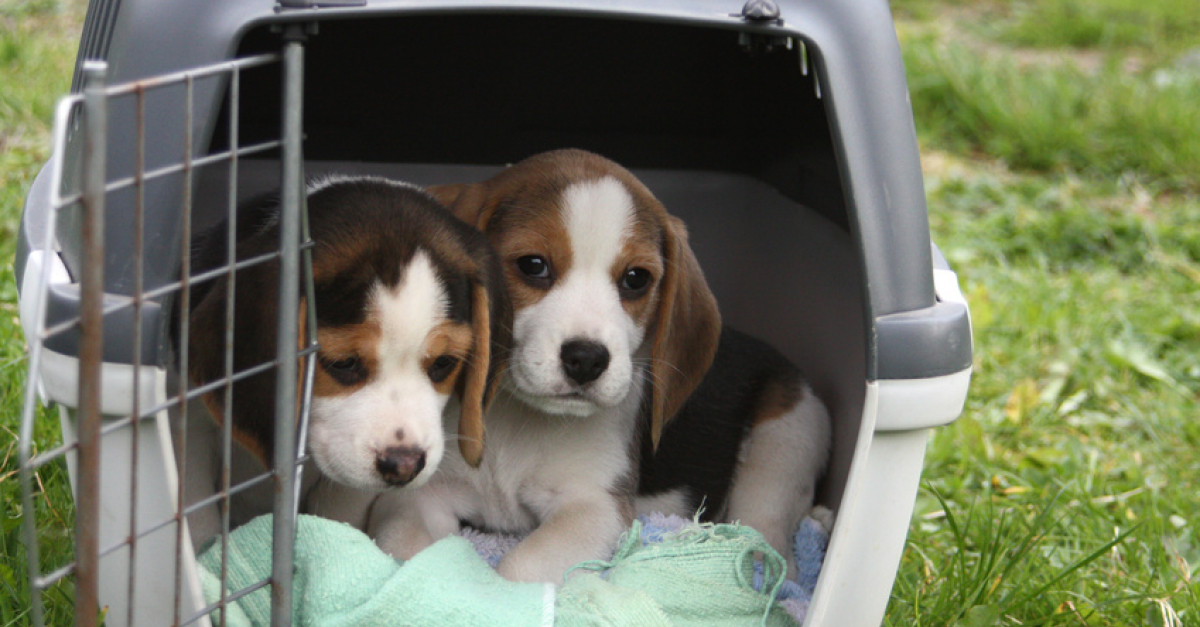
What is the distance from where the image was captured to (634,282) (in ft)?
9.29

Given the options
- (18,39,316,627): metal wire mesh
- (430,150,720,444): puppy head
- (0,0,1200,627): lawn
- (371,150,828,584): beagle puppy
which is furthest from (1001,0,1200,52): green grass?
(18,39,316,627): metal wire mesh

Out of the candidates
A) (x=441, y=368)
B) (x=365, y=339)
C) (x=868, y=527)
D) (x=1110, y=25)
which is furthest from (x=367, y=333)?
(x=1110, y=25)

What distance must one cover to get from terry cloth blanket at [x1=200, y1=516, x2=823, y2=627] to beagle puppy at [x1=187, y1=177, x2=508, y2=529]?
159 mm

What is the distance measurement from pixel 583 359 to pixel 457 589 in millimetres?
563

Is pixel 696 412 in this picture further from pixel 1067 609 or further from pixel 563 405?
pixel 1067 609

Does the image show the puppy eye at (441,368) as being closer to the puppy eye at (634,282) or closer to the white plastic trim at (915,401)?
the puppy eye at (634,282)

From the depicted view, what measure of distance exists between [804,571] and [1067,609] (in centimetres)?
59

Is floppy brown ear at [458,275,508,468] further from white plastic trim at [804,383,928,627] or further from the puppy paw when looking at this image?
white plastic trim at [804,383,928,627]

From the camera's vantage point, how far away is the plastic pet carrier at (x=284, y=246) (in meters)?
1.75

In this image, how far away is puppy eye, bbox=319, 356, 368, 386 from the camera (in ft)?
7.60

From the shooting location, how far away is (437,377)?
246 centimetres

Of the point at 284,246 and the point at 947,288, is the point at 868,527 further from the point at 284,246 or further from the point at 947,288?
the point at 284,246

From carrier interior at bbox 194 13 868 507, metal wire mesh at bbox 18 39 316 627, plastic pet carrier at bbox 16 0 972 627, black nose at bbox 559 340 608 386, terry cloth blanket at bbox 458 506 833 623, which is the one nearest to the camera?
plastic pet carrier at bbox 16 0 972 627

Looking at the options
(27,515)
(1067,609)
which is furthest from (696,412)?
(27,515)
